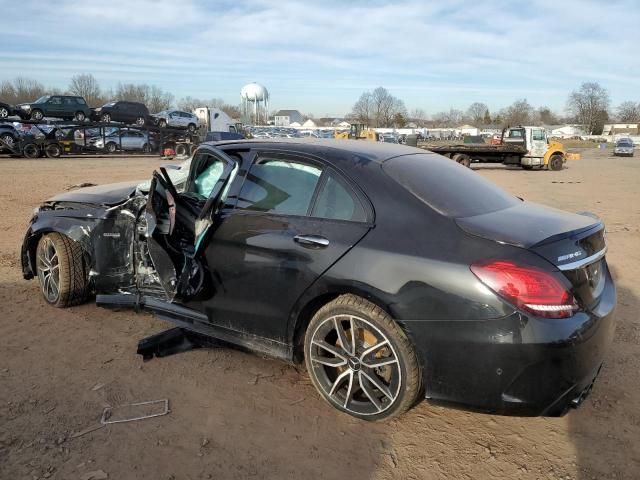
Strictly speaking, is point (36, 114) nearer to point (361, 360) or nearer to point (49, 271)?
point (49, 271)

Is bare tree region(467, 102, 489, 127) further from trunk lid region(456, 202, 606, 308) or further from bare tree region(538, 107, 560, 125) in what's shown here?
trunk lid region(456, 202, 606, 308)

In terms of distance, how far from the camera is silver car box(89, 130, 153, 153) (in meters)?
30.6

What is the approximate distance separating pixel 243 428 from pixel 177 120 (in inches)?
1386

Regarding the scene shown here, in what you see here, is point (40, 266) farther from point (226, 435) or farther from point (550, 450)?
point (550, 450)

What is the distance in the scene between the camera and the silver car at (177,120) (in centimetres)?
3491

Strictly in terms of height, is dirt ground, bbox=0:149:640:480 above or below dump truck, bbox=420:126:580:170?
below

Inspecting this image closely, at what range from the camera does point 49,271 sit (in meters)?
4.79

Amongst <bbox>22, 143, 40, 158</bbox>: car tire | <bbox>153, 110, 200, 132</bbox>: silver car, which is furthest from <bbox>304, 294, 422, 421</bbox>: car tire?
<bbox>153, 110, 200, 132</bbox>: silver car

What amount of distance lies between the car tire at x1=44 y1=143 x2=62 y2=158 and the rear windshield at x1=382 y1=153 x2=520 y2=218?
96.2 ft

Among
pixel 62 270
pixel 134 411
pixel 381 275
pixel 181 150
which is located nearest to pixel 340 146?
pixel 381 275

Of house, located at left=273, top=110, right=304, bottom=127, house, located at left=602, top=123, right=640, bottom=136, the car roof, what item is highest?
house, located at left=273, top=110, right=304, bottom=127

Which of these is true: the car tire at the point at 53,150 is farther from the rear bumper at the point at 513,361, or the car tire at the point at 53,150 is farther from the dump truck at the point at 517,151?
the rear bumper at the point at 513,361

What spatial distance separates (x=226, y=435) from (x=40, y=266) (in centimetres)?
302

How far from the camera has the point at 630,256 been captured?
7.10 meters
